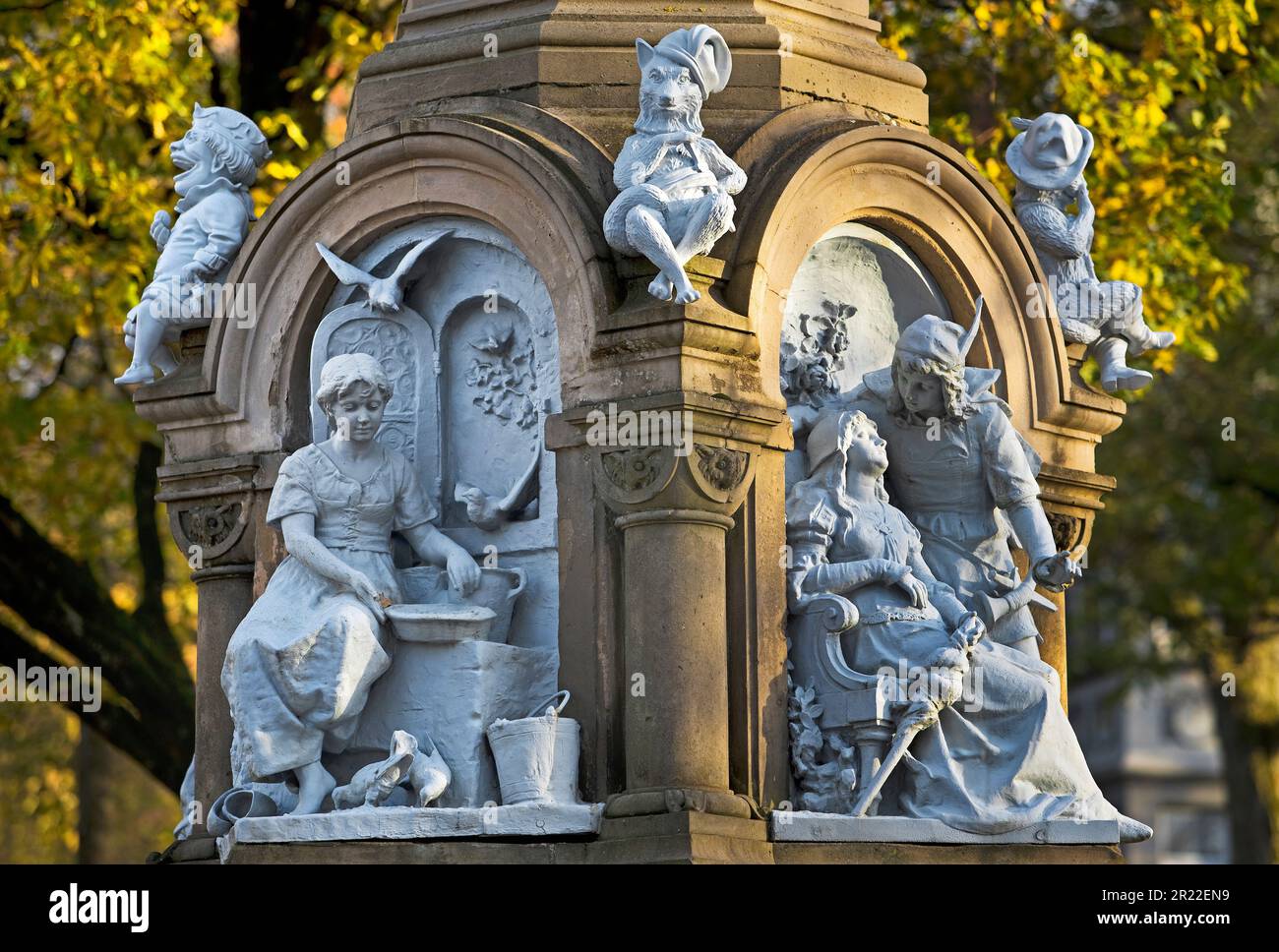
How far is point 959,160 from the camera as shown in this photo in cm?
1192

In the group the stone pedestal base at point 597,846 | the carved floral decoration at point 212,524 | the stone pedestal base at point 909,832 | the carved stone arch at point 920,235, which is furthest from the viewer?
the carved floral decoration at point 212,524

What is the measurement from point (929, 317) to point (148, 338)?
3414mm

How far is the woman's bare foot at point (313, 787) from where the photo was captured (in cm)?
1077

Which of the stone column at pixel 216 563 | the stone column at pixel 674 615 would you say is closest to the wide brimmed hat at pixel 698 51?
the stone column at pixel 674 615

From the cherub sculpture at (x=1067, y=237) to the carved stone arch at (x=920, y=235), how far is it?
21cm

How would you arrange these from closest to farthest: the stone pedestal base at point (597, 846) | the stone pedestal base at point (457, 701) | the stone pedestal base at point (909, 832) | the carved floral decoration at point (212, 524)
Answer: the stone pedestal base at point (597, 846) < the stone pedestal base at point (909, 832) < the stone pedestal base at point (457, 701) < the carved floral decoration at point (212, 524)

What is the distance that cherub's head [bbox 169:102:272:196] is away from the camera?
12336 mm

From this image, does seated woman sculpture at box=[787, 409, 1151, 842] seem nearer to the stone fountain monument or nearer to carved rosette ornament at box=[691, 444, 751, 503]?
the stone fountain monument

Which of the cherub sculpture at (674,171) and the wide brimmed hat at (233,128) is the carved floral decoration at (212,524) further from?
the cherub sculpture at (674,171)

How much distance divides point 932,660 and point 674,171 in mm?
2174

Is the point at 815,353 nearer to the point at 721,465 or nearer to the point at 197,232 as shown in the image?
the point at 721,465

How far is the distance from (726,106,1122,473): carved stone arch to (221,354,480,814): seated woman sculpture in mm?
1543

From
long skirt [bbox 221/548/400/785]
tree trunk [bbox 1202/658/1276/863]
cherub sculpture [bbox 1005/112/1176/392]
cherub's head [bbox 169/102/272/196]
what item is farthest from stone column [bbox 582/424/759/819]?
tree trunk [bbox 1202/658/1276/863]

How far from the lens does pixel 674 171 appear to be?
10773mm
